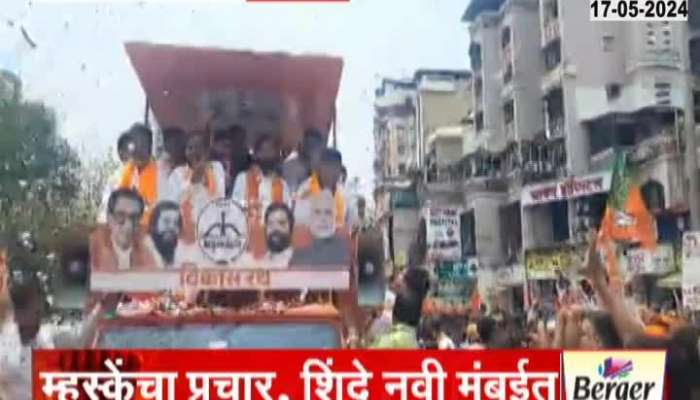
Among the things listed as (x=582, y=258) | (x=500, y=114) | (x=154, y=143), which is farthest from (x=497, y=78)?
(x=154, y=143)

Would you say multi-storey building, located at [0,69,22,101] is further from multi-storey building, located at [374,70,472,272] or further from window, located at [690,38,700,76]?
window, located at [690,38,700,76]

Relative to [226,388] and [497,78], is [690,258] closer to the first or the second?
[497,78]

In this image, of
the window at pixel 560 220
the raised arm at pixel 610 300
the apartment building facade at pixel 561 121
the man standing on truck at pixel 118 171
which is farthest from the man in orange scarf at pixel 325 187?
the raised arm at pixel 610 300

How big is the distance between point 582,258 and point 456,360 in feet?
1.41

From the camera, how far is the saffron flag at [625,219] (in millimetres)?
2766

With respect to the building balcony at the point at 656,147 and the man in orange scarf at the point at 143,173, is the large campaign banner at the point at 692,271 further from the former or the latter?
the man in orange scarf at the point at 143,173

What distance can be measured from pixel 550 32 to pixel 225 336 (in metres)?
1.16

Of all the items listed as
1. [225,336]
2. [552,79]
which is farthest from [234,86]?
[552,79]

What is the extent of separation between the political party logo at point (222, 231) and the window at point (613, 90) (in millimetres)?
1016

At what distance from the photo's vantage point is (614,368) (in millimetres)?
2756

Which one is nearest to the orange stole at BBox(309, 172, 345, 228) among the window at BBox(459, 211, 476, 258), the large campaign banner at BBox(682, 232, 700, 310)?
the window at BBox(459, 211, 476, 258)

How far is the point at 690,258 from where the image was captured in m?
2.74

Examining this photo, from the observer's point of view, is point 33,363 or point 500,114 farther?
point 500,114

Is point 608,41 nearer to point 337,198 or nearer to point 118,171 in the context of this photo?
point 337,198
